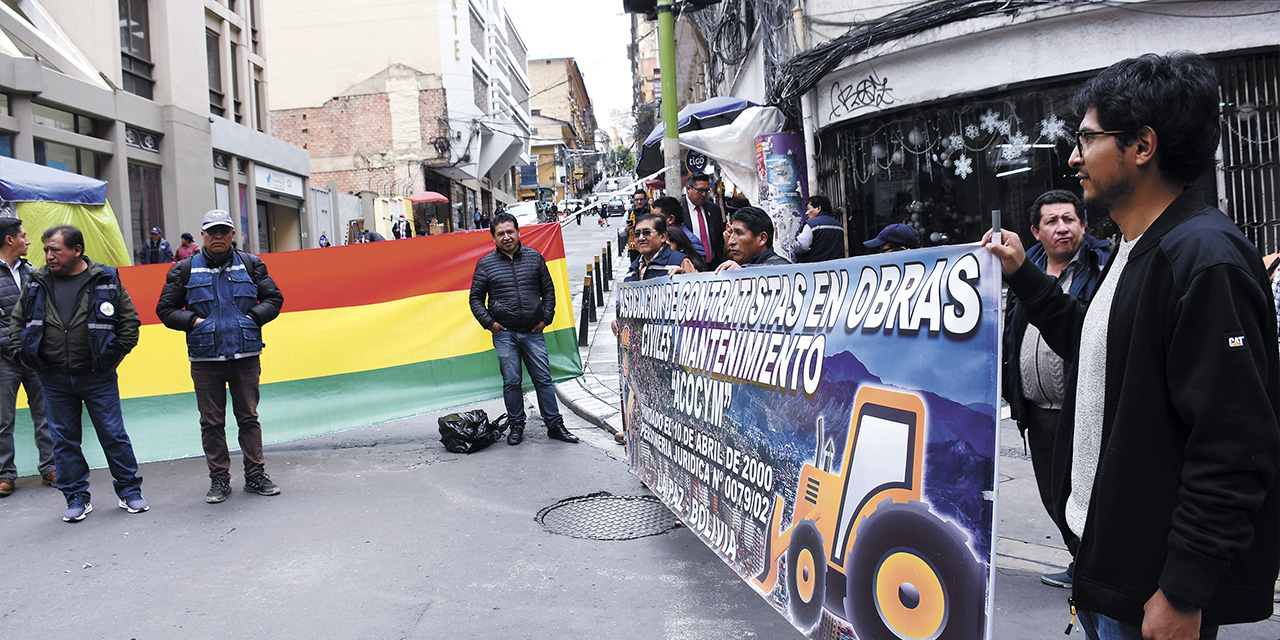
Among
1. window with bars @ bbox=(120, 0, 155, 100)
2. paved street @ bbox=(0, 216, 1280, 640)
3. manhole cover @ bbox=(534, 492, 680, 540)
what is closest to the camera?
paved street @ bbox=(0, 216, 1280, 640)

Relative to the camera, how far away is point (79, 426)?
5684 mm

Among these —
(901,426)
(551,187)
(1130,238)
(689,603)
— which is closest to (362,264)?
(689,603)

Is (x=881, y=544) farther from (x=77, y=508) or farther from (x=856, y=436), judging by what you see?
(x=77, y=508)

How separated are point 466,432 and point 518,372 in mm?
721

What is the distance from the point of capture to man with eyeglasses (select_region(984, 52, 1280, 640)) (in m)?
1.59

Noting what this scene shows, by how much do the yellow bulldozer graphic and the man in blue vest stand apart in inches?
177

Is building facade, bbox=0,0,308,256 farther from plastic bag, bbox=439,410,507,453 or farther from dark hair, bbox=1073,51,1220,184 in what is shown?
dark hair, bbox=1073,51,1220,184

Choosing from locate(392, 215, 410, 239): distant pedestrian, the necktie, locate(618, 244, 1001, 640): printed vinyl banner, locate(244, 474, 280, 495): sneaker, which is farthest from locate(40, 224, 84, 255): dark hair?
locate(392, 215, 410, 239): distant pedestrian

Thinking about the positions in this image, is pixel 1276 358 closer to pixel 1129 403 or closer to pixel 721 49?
pixel 1129 403

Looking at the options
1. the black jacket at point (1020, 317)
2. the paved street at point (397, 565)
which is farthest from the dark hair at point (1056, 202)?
the paved street at point (397, 565)

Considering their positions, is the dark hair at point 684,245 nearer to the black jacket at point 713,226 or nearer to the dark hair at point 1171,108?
the black jacket at point 713,226

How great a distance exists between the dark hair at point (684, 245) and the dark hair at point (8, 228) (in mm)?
4715

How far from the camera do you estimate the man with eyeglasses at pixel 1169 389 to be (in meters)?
1.59

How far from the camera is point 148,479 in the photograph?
260 inches
